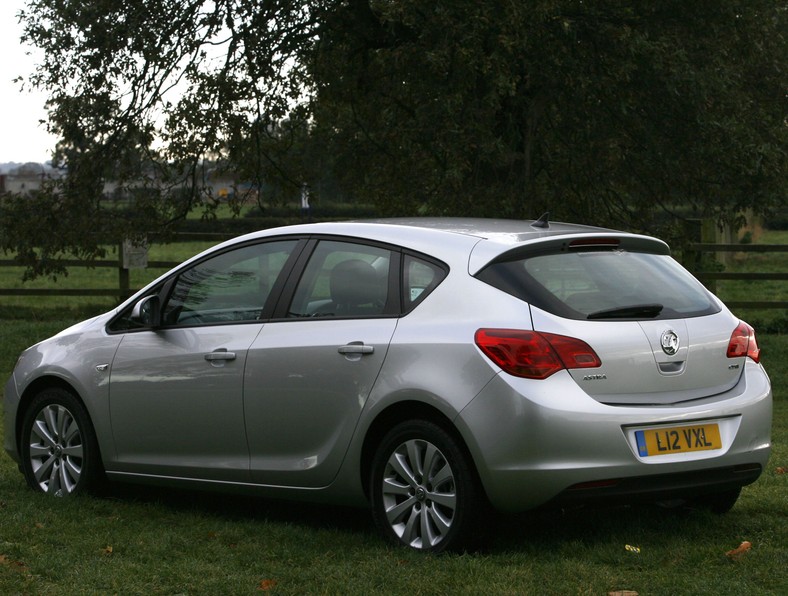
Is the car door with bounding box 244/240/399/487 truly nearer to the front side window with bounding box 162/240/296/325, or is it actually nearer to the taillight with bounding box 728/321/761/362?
the front side window with bounding box 162/240/296/325

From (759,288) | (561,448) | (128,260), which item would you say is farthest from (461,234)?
(759,288)

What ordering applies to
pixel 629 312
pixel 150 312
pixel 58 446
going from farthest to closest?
pixel 58 446 < pixel 150 312 < pixel 629 312

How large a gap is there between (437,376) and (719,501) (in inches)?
76.0

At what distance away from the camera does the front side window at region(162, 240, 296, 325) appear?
7188 millimetres

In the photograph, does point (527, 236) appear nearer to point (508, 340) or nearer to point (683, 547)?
point (508, 340)

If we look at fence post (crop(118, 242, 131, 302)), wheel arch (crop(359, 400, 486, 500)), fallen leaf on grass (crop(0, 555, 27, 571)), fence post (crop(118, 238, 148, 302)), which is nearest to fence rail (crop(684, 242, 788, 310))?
fence post (crop(118, 238, 148, 302))

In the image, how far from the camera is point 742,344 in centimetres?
651

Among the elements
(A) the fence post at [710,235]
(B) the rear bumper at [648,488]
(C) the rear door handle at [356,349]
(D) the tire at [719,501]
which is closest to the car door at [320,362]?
(C) the rear door handle at [356,349]

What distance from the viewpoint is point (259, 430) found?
6930 mm

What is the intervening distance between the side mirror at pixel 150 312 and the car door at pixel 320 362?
858mm

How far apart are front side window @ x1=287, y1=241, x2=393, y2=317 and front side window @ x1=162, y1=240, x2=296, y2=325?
0.24 meters

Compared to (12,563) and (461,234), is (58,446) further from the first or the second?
(461,234)

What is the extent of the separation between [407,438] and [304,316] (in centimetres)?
100

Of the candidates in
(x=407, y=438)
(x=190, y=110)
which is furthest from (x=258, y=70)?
(x=407, y=438)
